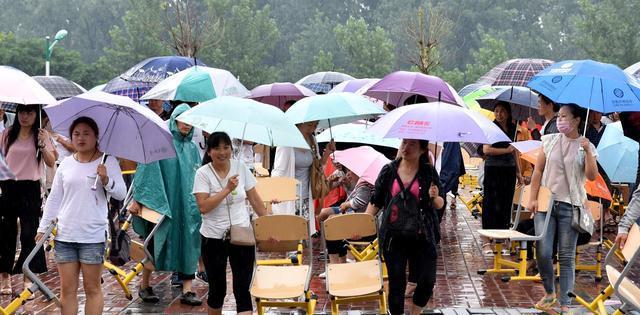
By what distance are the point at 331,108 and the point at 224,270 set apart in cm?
234

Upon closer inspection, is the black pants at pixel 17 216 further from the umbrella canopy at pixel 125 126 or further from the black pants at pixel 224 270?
the black pants at pixel 224 270

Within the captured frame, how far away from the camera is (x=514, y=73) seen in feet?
38.9

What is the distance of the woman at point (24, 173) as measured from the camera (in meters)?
7.79

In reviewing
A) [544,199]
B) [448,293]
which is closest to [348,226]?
[544,199]

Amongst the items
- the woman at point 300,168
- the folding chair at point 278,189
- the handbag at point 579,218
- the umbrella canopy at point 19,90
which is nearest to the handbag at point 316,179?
the woman at point 300,168

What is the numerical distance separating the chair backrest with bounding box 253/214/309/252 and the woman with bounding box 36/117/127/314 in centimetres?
103

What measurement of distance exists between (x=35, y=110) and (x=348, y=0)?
68.7 meters

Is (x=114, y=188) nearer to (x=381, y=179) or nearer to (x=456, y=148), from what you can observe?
(x=381, y=179)

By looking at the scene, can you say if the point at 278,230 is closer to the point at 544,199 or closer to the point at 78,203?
the point at 78,203

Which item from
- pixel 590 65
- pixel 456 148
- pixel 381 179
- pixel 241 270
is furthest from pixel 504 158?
pixel 241 270

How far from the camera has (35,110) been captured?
25.7ft

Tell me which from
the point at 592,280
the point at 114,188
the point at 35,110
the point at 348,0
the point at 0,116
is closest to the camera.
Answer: the point at 114,188

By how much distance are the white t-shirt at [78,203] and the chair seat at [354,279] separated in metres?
1.63

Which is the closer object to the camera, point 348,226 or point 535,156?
point 348,226
